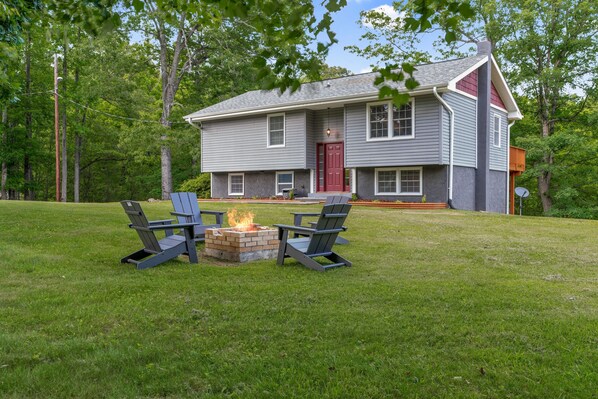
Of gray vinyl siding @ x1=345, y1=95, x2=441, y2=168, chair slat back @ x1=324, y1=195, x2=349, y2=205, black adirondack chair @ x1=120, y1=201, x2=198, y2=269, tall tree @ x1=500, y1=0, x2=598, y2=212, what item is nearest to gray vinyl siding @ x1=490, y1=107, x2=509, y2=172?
tall tree @ x1=500, y1=0, x2=598, y2=212

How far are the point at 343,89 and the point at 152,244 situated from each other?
14259mm

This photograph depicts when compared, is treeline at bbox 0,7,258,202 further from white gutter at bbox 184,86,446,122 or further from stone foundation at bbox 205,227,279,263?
stone foundation at bbox 205,227,279,263

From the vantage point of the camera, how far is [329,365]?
9.99ft

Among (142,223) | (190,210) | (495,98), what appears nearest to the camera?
(142,223)

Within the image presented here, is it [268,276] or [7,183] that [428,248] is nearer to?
[268,276]

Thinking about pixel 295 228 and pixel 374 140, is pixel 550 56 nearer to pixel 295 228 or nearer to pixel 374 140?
pixel 374 140

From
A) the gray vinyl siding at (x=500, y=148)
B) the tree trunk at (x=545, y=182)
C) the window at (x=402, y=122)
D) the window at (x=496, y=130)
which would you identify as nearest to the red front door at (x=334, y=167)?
the window at (x=402, y=122)

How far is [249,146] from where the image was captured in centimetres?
2134

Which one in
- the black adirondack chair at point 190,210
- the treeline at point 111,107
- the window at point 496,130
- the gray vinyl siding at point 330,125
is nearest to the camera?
the black adirondack chair at point 190,210

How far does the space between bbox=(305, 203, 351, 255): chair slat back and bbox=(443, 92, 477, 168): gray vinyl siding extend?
39.7 ft

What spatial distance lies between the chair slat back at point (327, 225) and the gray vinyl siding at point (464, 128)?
12113mm

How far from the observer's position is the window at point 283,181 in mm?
20641

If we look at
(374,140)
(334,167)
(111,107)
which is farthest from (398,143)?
(111,107)

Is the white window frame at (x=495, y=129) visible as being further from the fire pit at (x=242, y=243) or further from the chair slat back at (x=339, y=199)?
the fire pit at (x=242, y=243)
